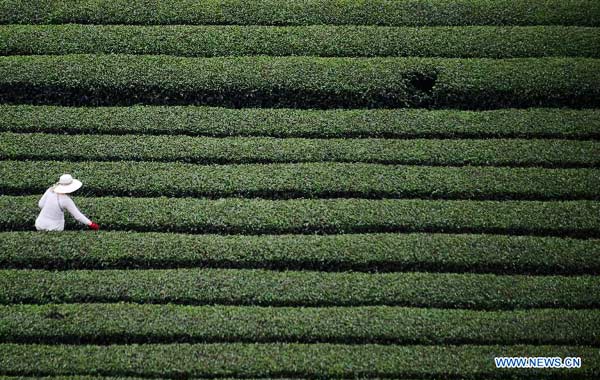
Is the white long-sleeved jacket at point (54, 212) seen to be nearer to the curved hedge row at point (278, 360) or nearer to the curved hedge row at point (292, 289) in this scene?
the curved hedge row at point (292, 289)

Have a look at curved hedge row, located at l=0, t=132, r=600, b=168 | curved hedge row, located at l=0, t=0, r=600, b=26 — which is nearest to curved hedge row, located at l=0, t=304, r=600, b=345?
curved hedge row, located at l=0, t=132, r=600, b=168

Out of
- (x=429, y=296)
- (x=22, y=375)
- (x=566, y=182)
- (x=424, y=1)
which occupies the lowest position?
(x=22, y=375)

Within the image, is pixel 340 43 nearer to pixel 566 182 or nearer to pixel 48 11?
pixel 566 182

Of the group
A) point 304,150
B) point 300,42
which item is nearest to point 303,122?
point 304,150

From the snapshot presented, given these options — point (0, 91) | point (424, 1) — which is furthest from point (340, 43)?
point (0, 91)

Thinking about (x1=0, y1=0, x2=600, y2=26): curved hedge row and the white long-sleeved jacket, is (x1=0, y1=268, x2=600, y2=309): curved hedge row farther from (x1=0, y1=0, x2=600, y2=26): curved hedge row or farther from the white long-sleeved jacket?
(x1=0, y1=0, x2=600, y2=26): curved hedge row

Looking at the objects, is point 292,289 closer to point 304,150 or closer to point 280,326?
point 280,326
